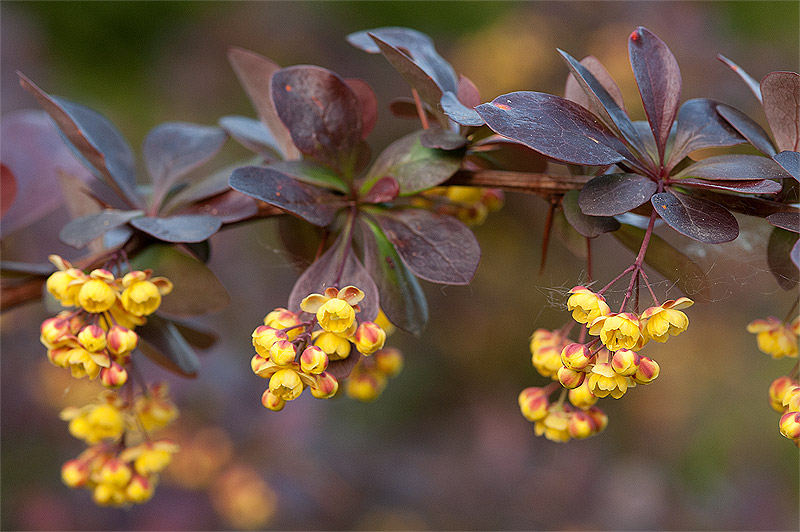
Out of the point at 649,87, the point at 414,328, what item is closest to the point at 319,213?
the point at 414,328

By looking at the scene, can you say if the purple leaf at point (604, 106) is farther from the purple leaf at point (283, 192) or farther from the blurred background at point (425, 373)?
the blurred background at point (425, 373)

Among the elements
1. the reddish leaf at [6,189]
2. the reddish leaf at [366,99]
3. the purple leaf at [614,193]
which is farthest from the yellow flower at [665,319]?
the reddish leaf at [6,189]

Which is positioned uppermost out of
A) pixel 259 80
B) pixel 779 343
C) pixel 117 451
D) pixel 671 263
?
pixel 259 80

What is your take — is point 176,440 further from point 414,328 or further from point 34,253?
point 414,328

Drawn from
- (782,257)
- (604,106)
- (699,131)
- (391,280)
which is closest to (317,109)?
(391,280)

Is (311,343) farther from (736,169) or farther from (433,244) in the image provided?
(736,169)

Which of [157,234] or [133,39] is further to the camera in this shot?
[133,39]

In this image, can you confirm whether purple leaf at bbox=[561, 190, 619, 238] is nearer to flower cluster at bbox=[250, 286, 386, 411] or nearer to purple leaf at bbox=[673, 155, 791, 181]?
purple leaf at bbox=[673, 155, 791, 181]
